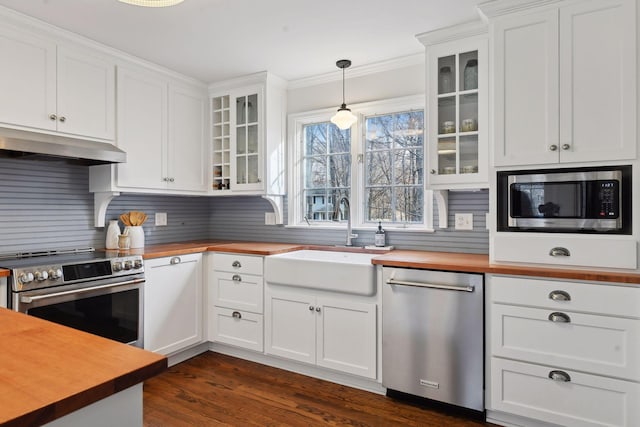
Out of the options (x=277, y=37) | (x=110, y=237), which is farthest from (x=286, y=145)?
(x=110, y=237)

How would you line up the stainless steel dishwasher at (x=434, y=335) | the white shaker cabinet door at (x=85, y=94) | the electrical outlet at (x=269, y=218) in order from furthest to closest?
1. the electrical outlet at (x=269, y=218)
2. the white shaker cabinet door at (x=85, y=94)
3. the stainless steel dishwasher at (x=434, y=335)

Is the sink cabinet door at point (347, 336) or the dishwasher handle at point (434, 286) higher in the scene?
the dishwasher handle at point (434, 286)

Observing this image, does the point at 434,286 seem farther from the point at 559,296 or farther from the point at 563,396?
the point at 563,396

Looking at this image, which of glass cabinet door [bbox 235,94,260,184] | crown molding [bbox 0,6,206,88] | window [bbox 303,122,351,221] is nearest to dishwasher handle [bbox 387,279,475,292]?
window [bbox 303,122,351,221]

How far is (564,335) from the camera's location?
2053mm

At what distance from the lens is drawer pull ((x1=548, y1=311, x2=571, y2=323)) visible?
204cm

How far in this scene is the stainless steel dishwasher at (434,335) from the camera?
7.43 ft

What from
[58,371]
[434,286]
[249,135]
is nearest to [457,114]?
[434,286]

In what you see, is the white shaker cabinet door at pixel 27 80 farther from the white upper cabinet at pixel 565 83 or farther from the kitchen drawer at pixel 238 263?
the white upper cabinet at pixel 565 83

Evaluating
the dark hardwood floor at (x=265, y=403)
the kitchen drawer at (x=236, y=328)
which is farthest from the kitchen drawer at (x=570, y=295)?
the kitchen drawer at (x=236, y=328)

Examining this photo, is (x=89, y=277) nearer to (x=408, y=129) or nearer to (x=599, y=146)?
(x=408, y=129)

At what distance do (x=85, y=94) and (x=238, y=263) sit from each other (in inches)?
63.5

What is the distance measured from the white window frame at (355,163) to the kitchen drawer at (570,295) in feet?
2.94

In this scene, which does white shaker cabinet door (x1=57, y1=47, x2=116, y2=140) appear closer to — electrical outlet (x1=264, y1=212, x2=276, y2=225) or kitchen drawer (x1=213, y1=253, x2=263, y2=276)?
kitchen drawer (x1=213, y1=253, x2=263, y2=276)
